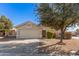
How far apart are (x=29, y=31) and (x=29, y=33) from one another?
0.17 feet

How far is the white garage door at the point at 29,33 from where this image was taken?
5523 mm

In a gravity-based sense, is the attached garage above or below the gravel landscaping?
above

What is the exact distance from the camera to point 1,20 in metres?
5.48

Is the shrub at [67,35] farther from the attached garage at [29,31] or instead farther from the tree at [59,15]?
the attached garage at [29,31]

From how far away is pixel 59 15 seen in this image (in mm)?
5402

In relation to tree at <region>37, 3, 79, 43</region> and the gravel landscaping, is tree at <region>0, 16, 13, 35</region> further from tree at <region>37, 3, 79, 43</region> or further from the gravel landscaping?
tree at <region>37, 3, 79, 43</region>

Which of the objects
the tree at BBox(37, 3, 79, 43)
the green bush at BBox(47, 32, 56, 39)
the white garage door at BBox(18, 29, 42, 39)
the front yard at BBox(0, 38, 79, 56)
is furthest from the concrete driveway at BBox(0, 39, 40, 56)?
the tree at BBox(37, 3, 79, 43)

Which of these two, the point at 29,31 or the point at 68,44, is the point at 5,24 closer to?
the point at 29,31

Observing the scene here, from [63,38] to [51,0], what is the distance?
2.88 feet

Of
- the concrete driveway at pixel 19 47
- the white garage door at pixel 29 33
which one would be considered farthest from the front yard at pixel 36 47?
the white garage door at pixel 29 33

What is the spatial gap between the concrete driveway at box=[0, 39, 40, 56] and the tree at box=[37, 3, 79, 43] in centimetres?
52

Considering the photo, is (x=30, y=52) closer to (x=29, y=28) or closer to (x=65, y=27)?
(x=29, y=28)

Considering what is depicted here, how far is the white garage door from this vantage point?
552cm

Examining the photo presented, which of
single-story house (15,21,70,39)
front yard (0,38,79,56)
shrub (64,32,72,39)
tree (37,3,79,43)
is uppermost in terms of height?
tree (37,3,79,43)
